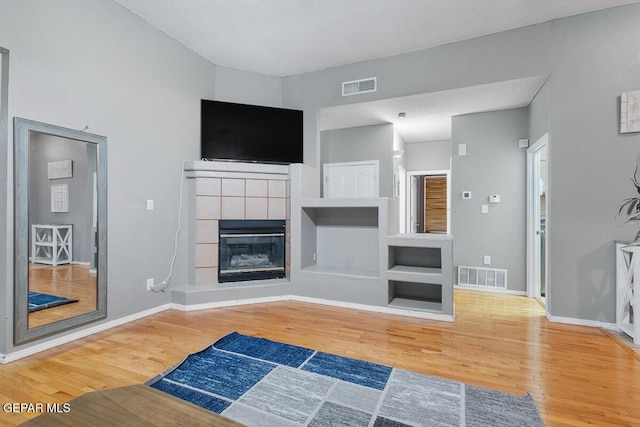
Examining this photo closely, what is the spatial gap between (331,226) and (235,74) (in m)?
2.51

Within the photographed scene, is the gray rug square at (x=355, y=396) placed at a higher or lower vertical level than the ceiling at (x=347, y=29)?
lower

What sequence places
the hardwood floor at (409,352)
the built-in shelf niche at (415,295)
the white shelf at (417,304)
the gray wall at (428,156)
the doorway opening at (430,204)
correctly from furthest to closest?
the doorway opening at (430,204) < the gray wall at (428,156) < the built-in shelf niche at (415,295) < the white shelf at (417,304) < the hardwood floor at (409,352)

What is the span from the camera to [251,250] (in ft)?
13.3

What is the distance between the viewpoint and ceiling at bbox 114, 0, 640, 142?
116 inches

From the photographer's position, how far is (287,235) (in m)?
4.13

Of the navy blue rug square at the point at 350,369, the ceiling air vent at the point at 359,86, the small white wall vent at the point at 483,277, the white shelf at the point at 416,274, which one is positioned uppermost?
the ceiling air vent at the point at 359,86

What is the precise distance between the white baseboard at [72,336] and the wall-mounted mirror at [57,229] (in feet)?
0.27

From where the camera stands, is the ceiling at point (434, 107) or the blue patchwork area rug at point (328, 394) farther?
the ceiling at point (434, 107)

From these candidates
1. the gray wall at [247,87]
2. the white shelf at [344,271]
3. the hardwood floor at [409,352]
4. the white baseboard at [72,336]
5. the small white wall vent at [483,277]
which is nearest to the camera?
the hardwood floor at [409,352]

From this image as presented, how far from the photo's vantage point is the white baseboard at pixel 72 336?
7.43 feet

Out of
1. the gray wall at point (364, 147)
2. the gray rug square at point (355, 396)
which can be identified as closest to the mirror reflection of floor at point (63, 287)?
the gray rug square at point (355, 396)

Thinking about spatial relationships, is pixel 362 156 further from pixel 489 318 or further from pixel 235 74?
pixel 489 318

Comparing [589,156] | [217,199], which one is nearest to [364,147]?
[217,199]

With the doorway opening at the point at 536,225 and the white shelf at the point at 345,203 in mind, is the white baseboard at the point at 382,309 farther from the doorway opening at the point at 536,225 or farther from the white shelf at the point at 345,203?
the doorway opening at the point at 536,225
